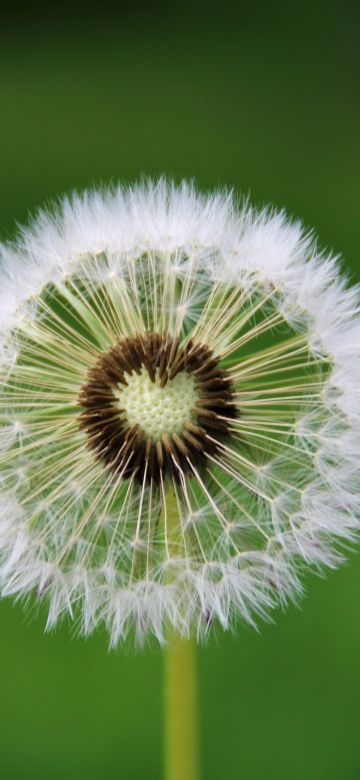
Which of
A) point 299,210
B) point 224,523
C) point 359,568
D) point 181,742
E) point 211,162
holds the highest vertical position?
point 211,162

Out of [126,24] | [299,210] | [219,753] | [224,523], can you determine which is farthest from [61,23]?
[224,523]

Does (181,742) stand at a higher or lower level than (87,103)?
lower

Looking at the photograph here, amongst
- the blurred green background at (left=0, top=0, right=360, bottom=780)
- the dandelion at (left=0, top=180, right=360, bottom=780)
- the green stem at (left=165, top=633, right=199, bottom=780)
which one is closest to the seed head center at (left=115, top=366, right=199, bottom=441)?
the dandelion at (left=0, top=180, right=360, bottom=780)

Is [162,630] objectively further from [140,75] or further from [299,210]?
[140,75]

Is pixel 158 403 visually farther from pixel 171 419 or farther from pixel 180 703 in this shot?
pixel 180 703

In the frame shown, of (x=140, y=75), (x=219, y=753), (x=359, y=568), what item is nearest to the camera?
(x=219, y=753)

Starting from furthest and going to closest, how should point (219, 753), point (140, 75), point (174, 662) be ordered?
point (140, 75) < point (219, 753) < point (174, 662)

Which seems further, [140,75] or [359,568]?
[140,75]

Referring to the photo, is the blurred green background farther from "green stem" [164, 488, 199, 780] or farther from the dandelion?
"green stem" [164, 488, 199, 780]
